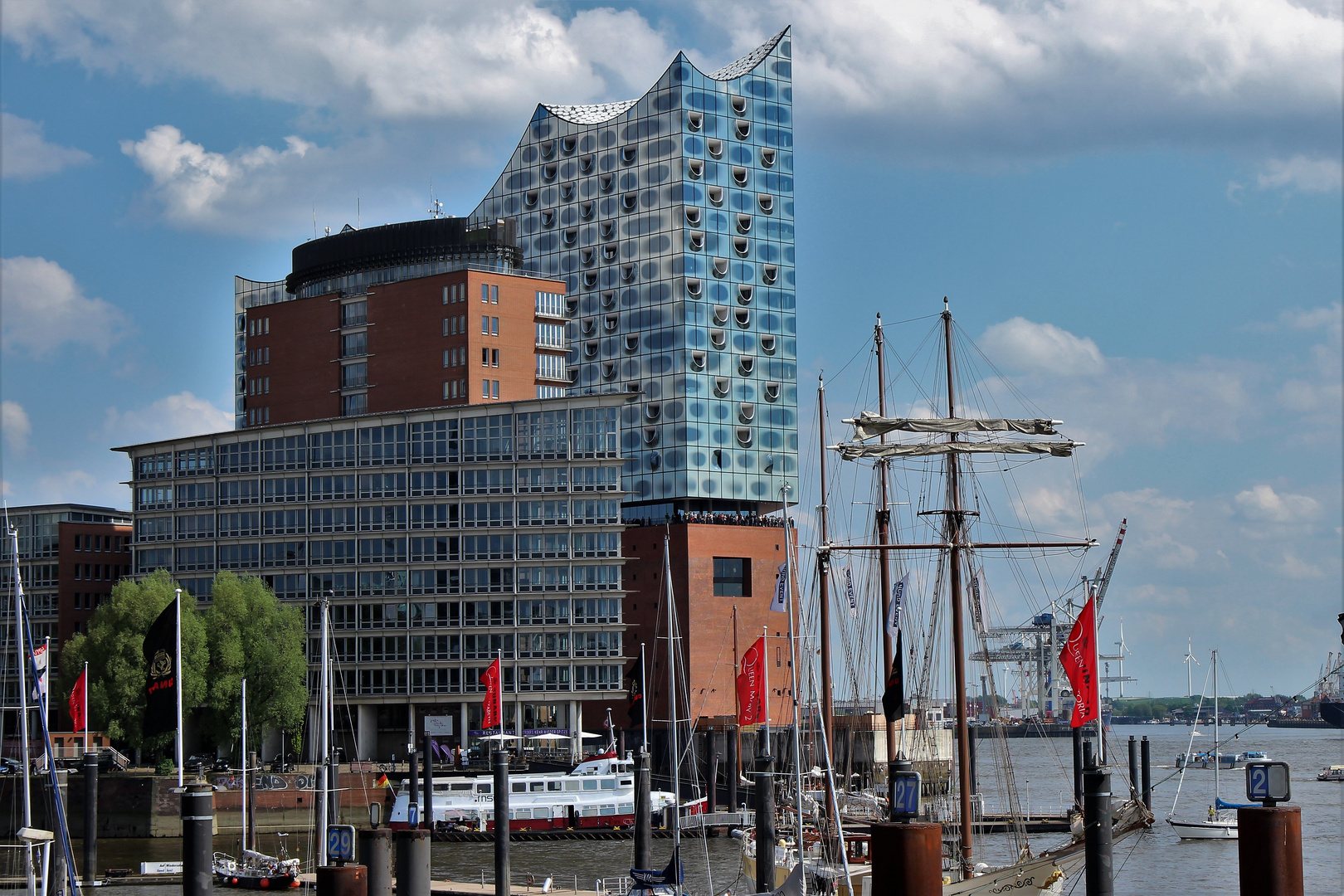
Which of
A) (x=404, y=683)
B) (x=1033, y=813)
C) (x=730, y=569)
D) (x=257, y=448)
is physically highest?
(x=257, y=448)

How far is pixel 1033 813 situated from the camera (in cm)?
11188

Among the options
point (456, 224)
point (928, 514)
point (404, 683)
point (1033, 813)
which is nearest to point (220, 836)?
point (404, 683)

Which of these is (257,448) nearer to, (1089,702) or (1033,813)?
(1033,813)

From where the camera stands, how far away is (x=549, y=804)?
98375 millimetres

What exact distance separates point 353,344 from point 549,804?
249ft

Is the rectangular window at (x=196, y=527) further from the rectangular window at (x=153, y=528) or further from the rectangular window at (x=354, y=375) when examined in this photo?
the rectangular window at (x=354, y=375)

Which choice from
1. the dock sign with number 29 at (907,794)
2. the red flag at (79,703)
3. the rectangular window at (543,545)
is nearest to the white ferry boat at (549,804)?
the red flag at (79,703)

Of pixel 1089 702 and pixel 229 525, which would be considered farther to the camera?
pixel 229 525

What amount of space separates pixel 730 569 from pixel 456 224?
50052mm

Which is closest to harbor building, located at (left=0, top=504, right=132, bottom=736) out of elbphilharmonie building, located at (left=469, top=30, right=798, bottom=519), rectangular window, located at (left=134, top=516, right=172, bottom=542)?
rectangular window, located at (left=134, top=516, right=172, bottom=542)

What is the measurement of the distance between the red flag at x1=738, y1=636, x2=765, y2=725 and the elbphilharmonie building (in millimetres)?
83676

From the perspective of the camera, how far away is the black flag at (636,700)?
3664 inches

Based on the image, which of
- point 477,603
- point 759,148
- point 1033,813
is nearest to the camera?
point 1033,813

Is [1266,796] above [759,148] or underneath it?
underneath
